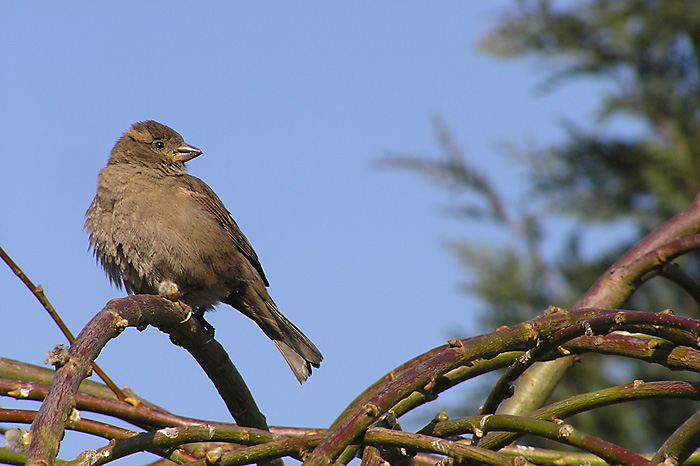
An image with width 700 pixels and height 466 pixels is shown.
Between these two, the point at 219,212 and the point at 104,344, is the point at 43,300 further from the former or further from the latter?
the point at 219,212

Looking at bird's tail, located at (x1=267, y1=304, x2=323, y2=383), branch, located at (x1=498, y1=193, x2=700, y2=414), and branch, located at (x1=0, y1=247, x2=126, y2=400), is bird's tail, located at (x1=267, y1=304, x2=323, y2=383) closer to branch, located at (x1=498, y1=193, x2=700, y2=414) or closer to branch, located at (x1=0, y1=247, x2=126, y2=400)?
branch, located at (x1=498, y1=193, x2=700, y2=414)

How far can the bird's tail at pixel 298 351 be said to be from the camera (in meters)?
4.04

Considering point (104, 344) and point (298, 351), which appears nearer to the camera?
point (104, 344)

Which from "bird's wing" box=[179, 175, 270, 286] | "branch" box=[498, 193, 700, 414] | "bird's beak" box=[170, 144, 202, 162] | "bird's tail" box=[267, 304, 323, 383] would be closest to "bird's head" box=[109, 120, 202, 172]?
"bird's beak" box=[170, 144, 202, 162]

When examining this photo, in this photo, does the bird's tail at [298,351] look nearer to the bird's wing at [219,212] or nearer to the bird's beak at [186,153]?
the bird's wing at [219,212]

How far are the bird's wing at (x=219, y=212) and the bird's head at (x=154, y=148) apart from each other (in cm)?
14

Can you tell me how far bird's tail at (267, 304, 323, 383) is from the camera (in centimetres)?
404

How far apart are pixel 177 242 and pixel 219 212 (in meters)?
0.68

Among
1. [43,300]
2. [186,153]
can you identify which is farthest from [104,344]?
[186,153]

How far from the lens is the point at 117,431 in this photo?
202 centimetres

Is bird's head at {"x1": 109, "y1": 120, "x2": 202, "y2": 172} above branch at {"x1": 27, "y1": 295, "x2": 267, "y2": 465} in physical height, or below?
above

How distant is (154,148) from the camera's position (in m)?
4.94

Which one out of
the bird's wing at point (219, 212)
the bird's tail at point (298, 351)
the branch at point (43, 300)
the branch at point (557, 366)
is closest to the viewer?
the branch at point (43, 300)

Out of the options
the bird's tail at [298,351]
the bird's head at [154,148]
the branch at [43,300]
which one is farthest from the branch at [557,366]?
the bird's head at [154,148]
